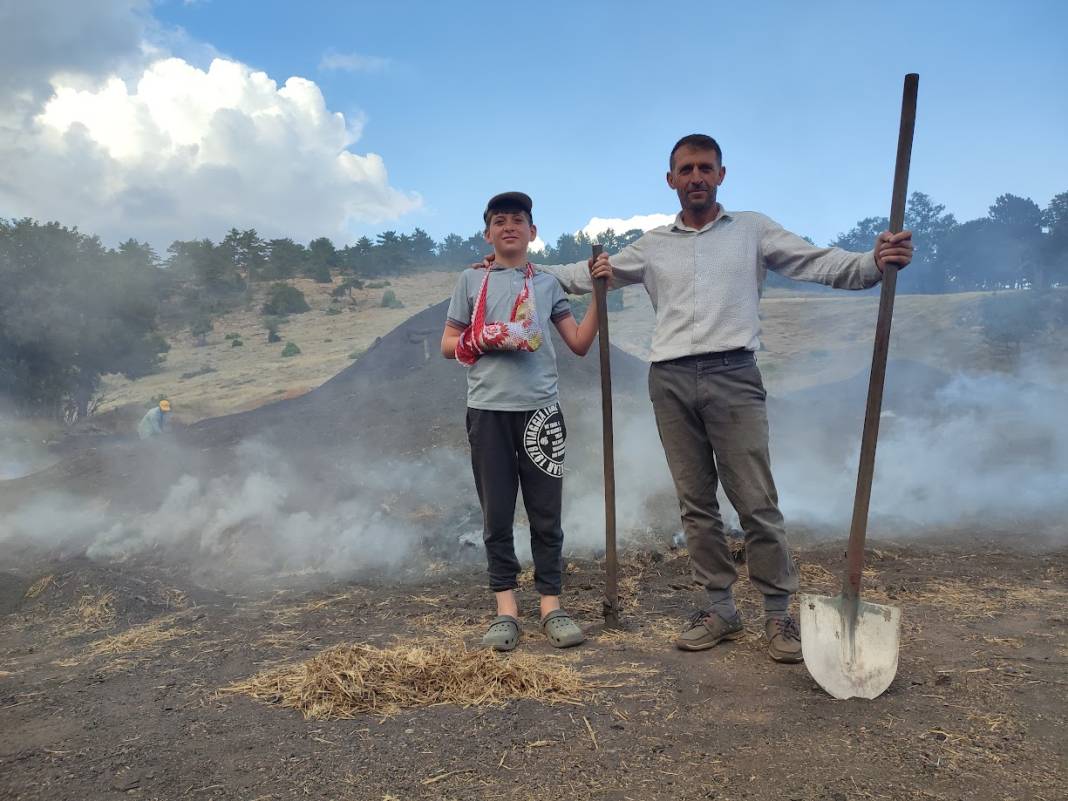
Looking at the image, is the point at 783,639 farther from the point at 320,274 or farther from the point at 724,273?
the point at 320,274

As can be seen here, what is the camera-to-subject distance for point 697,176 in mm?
2924

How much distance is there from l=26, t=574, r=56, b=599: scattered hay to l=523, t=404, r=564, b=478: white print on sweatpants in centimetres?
459

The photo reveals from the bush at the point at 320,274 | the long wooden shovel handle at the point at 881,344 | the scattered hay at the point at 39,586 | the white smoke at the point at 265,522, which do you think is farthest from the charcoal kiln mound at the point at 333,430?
the bush at the point at 320,274

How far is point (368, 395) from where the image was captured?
11094mm

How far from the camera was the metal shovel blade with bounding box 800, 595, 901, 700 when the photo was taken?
2371 mm

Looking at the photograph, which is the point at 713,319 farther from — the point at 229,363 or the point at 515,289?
the point at 229,363

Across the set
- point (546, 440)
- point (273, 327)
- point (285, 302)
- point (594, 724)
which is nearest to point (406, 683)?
point (594, 724)

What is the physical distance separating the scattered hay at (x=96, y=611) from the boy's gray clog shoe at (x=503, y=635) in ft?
9.62

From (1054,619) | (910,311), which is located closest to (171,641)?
(1054,619)

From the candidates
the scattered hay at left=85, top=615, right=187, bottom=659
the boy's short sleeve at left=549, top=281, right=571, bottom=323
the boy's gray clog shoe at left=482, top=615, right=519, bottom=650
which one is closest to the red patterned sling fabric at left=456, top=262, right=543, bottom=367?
the boy's short sleeve at left=549, top=281, right=571, bottom=323

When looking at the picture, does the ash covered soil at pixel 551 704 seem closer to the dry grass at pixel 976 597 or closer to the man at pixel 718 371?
the dry grass at pixel 976 597

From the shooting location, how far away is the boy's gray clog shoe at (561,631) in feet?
10.0

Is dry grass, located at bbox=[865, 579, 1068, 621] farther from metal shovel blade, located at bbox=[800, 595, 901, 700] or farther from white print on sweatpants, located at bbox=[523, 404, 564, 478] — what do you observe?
white print on sweatpants, located at bbox=[523, 404, 564, 478]

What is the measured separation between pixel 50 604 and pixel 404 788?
181 inches
